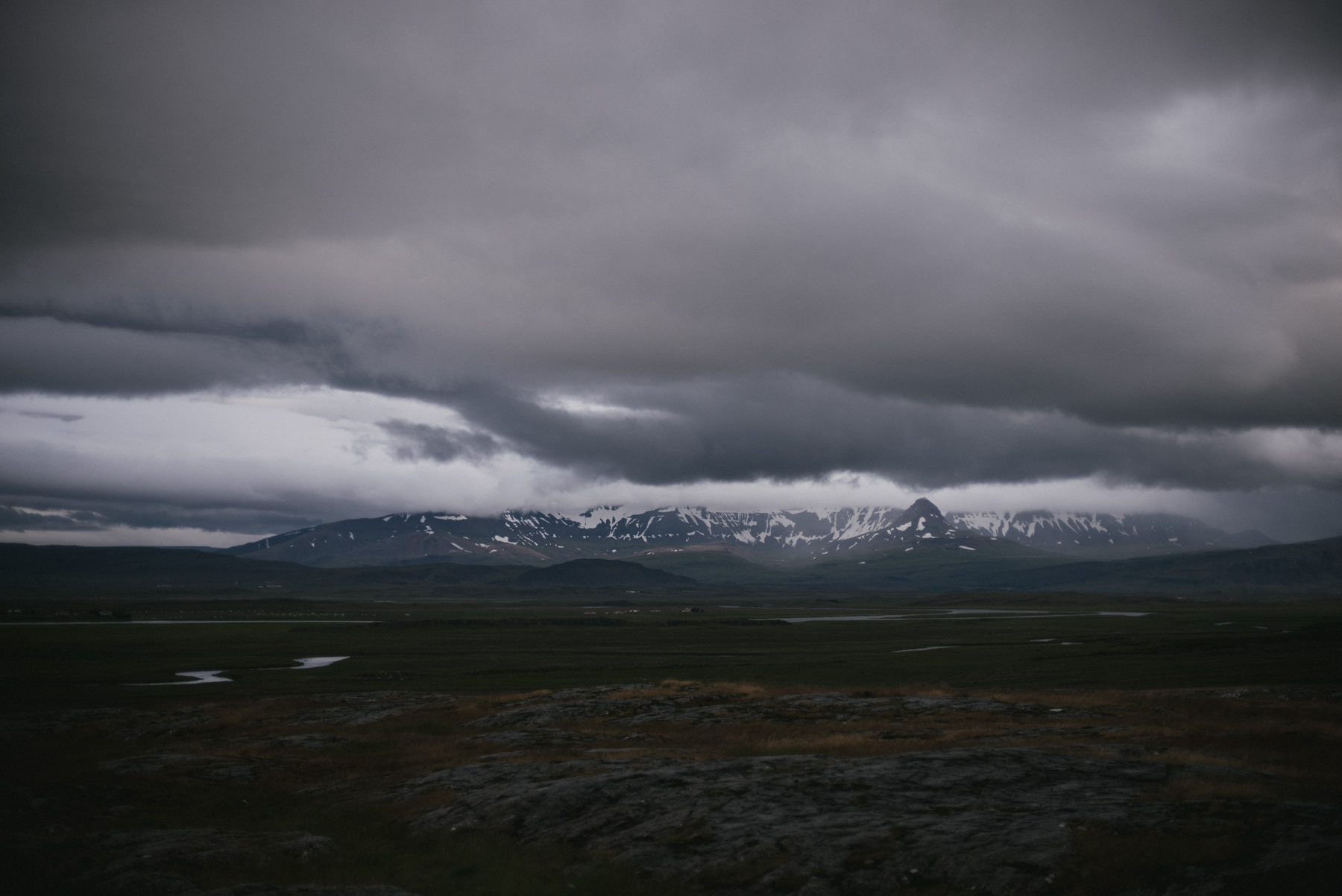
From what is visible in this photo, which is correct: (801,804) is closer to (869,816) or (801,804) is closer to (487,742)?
(869,816)

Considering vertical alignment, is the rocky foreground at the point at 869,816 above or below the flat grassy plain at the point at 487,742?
above

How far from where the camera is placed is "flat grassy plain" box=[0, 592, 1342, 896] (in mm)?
20938

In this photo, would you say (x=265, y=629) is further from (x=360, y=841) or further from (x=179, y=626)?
(x=360, y=841)

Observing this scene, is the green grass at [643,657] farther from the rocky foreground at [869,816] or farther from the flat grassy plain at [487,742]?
the rocky foreground at [869,816]

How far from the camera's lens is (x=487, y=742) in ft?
140

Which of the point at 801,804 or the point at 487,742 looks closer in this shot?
the point at 801,804

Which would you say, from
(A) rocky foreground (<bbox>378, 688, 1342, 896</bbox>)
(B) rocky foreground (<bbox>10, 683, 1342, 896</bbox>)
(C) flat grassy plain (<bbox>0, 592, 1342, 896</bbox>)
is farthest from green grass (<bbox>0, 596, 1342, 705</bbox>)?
(A) rocky foreground (<bbox>378, 688, 1342, 896</bbox>)

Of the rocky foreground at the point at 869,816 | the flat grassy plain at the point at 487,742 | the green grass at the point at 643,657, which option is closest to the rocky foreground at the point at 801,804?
the rocky foreground at the point at 869,816

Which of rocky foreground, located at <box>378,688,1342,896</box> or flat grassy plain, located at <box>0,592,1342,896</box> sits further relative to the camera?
flat grassy plain, located at <box>0,592,1342,896</box>

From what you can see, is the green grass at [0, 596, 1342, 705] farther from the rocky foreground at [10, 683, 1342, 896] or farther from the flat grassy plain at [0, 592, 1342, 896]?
the rocky foreground at [10, 683, 1342, 896]

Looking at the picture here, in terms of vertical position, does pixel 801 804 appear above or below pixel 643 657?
above

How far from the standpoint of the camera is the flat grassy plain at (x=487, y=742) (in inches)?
824

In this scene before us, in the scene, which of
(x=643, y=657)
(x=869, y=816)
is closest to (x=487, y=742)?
(x=869, y=816)

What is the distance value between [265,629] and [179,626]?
20.6 meters
